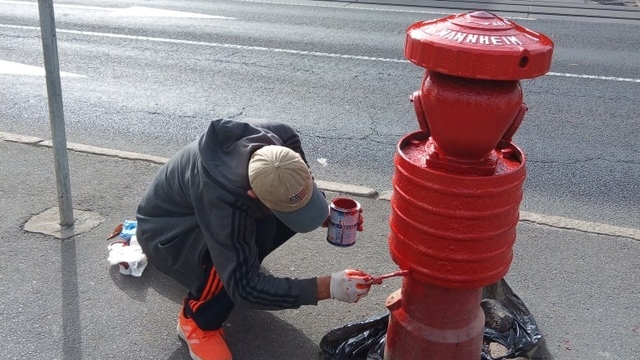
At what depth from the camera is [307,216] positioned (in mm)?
2566

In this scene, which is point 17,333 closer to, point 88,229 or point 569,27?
point 88,229

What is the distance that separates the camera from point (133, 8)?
38.8ft

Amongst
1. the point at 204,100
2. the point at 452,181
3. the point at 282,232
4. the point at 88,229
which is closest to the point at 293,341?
the point at 282,232

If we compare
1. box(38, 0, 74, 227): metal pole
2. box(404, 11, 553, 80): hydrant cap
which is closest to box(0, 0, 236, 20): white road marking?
box(38, 0, 74, 227): metal pole

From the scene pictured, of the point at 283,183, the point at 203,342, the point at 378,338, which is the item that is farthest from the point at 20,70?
the point at 283,183

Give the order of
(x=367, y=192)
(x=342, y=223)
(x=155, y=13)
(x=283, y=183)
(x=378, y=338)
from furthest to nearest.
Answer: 1. (x=155, y=13)
2. (x=367, y=192)
3. (x=378, y=338)
4. (x=342, y=223)
5. (x=283, y=183)

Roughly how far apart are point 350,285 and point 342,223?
29 cm

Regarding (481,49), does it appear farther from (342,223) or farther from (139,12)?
(139,12)

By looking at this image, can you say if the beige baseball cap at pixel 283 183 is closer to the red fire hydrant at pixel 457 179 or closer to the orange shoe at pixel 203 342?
the red fire hydrant at pixel 457 179

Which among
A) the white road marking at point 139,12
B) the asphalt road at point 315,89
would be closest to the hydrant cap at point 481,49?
the asphalt road at point 315,89

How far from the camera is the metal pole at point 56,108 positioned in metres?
3.39

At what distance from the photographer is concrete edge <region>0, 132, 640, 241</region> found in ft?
13.0

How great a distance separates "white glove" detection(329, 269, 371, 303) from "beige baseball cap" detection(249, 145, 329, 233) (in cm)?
24

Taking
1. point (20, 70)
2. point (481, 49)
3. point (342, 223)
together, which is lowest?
point (20, 70)
